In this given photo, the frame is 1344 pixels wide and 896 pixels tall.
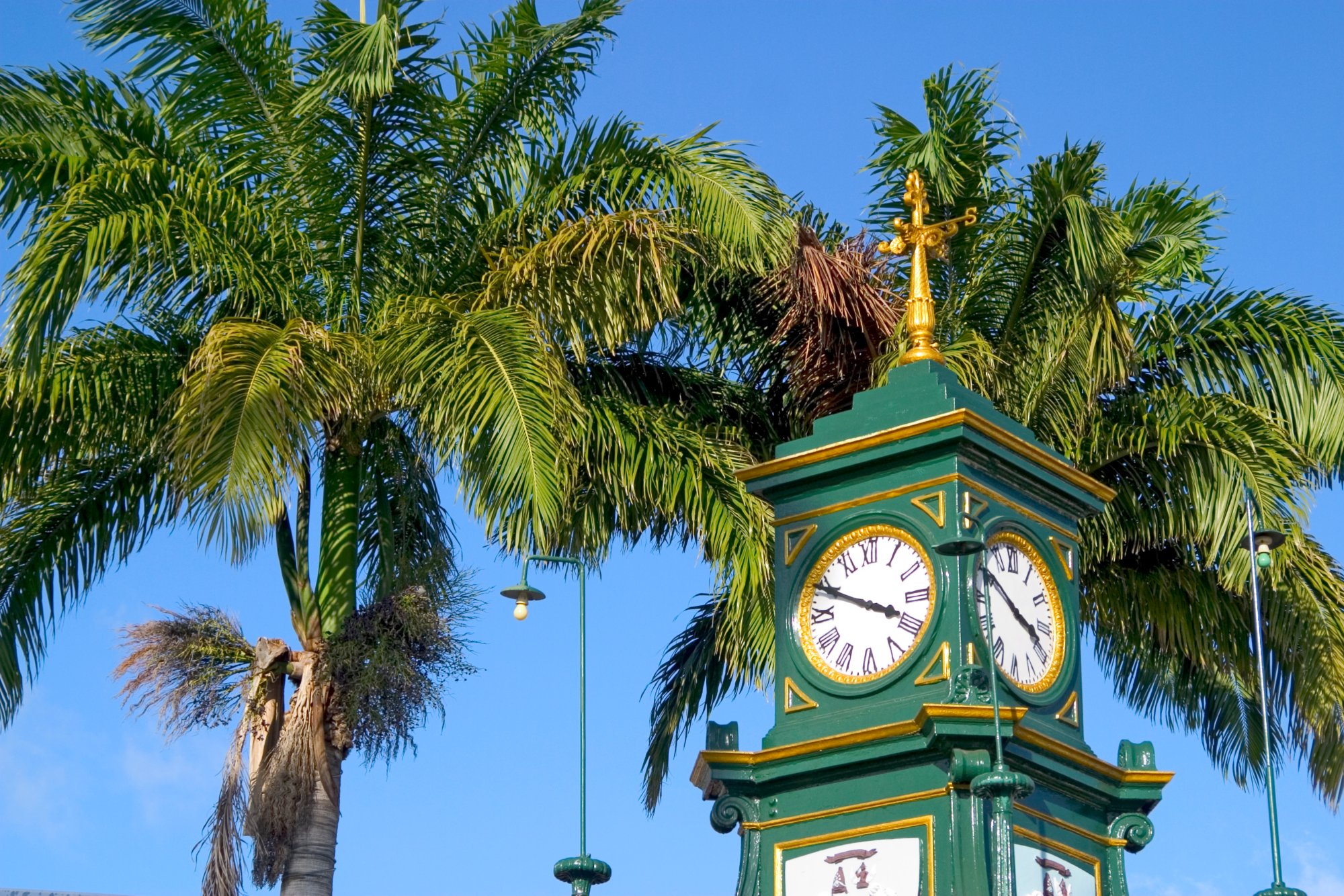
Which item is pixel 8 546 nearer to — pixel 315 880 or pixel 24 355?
pixel 24 355

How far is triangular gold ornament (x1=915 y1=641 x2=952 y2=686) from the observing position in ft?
43.7

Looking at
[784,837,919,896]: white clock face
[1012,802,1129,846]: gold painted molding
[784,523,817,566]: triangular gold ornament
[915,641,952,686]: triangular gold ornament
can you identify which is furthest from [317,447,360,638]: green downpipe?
[1012,802,1129,846]: gold painted molding

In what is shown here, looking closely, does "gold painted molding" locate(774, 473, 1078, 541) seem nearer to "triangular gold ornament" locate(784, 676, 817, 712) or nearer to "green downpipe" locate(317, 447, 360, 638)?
"triangular gold ornament" locate(784, 676, 817, 712)

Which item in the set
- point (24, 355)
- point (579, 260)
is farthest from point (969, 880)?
point (24, 355)

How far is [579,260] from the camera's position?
17.5 meters

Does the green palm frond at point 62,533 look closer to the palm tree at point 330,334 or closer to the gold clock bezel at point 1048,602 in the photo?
the palm tree at point 330,334

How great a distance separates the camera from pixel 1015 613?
45.8ft

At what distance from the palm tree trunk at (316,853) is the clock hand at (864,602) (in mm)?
4725

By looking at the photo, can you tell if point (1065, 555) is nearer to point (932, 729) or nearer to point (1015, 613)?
point (1015, 613)

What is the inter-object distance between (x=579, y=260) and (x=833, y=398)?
3640 mm

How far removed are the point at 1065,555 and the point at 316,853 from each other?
19.4 feet

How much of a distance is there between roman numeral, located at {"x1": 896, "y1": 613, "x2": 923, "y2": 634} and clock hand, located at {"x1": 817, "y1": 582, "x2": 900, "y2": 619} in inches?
1.9

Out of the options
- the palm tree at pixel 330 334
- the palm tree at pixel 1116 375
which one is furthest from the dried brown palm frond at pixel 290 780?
the palm tree at pixel 1116 375

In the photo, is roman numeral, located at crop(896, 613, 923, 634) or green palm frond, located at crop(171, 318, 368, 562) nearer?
roman numeral, located at crop(896, 613, 923, 634)
